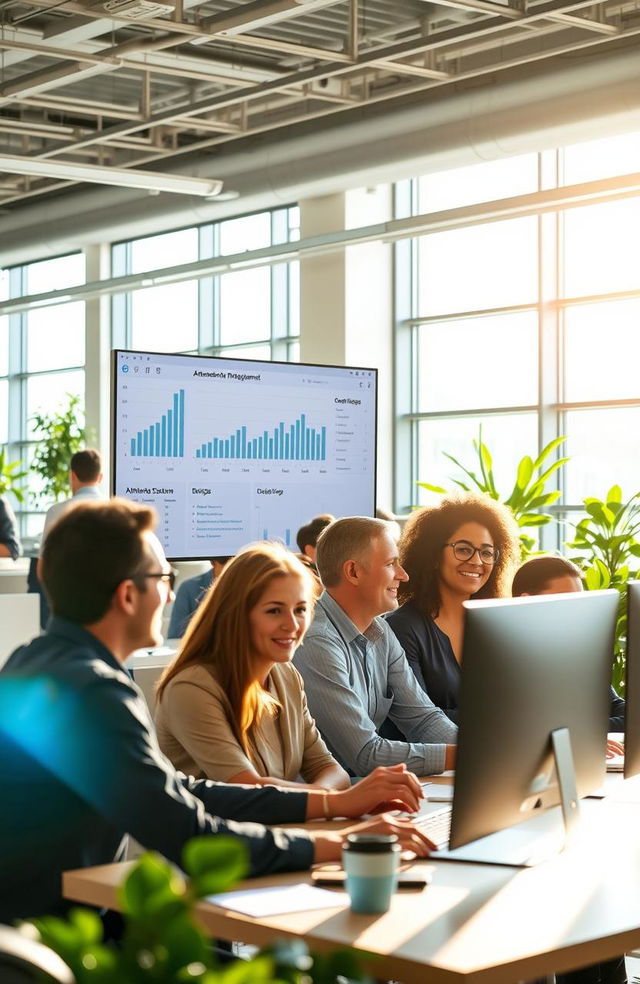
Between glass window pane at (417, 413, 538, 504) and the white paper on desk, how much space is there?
803 cm

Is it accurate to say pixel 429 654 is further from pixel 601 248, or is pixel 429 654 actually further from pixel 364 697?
pixel 601 248

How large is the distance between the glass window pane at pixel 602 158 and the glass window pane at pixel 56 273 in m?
5.93

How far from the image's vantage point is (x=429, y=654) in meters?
3.82

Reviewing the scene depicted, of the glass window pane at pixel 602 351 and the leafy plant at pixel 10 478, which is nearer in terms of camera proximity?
the glass window pane at pixel 602 351

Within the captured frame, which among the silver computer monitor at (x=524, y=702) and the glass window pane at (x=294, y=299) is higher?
the glass window pane at (x=294, y=299)

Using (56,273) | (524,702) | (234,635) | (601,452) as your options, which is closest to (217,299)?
(56,273)

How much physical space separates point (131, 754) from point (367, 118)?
823 cm

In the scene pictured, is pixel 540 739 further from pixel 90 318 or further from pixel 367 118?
pixel 90 318

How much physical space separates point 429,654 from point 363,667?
0.37 m

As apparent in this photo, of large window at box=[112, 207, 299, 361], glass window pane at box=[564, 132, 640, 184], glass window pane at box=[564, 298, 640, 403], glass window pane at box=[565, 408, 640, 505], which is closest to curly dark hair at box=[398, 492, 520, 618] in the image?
glass window pane at box=[565, 408, 640, 505]

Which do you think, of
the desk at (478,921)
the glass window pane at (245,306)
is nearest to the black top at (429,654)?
the desk at (478,921)

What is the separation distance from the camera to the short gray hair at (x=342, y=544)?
352 cm

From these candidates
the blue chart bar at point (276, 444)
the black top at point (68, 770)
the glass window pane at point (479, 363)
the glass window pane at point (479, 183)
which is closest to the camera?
the black top at point (68, 770)

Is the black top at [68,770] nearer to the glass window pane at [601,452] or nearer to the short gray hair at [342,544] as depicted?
the short gray hair at [342,544]
